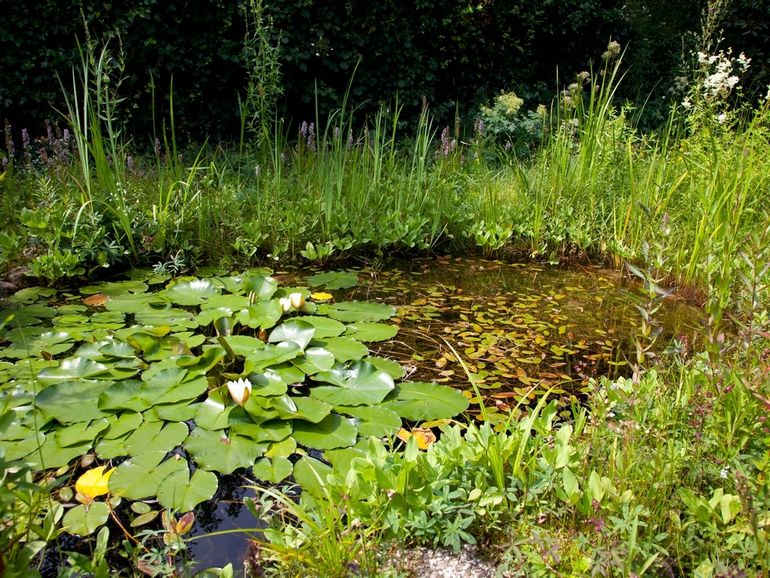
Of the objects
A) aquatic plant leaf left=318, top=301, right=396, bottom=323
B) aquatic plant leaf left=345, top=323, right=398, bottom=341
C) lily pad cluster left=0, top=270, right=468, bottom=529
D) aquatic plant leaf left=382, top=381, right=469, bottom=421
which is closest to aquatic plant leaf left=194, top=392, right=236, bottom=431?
lily pad cluster left=0, top=270, right=468, bottom=529

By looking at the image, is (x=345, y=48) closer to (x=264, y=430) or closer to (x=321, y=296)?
(x=321, y=296)

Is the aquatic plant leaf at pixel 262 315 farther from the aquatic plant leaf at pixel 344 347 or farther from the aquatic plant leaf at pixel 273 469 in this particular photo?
the aquatic plant leaf at pixel 273 469

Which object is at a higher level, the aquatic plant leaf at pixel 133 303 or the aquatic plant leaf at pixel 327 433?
the aquatic plant leaf at pixel 133 303

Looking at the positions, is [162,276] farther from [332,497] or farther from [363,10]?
[363,10]

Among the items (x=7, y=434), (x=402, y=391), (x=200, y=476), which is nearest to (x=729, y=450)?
(x=402, y=391)

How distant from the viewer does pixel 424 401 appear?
6.05 ft

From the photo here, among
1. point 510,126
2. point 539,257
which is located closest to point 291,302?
point 539,257

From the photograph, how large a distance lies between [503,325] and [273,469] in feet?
4.41

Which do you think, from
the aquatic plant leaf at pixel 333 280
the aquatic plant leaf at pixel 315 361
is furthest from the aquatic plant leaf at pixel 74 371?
the aquatic plant leaf at pixel 333 280

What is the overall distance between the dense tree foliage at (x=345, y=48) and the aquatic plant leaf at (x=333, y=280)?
2035 millimetres

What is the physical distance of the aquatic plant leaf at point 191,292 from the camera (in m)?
2.42

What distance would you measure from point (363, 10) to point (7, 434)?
5.36 meters

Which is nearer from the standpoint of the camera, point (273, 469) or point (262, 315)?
point (273, 469)

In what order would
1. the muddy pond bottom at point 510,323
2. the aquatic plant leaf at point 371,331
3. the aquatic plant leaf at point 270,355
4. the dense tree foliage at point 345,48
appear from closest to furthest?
the aquatic plant leaf at point 270,355 < the muddy pond bottom at point 510,323 < the aquatic plant leaf at point 371,331 < the dense tree foliage at point 345,48
